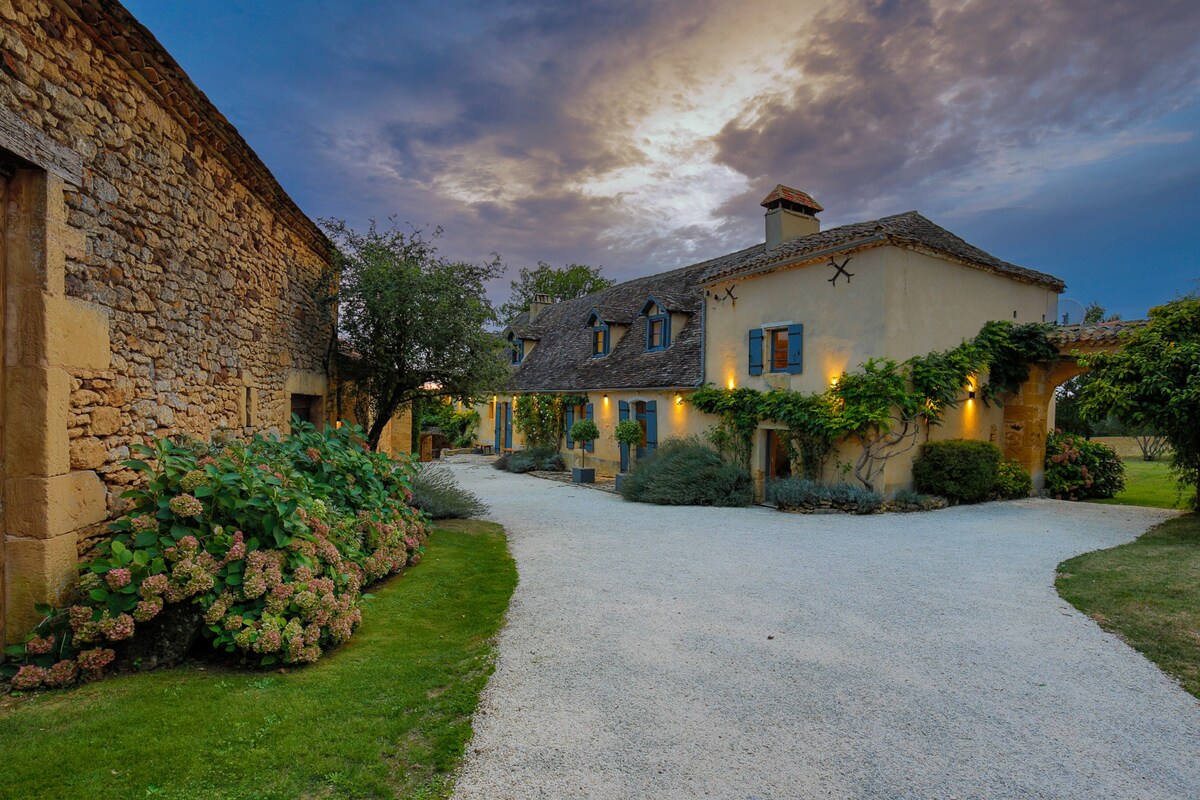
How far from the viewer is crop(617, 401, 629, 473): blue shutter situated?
57.0 feet

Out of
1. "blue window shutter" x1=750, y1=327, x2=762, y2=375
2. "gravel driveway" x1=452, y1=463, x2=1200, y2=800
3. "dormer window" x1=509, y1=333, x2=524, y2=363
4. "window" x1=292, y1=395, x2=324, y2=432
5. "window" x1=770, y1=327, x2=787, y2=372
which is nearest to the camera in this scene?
"gravel driveway" x1=452, y1=463, x2=1200, y2=800

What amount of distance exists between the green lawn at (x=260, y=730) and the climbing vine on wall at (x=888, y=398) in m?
9.41

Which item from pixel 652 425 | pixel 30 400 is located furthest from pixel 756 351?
pixel 30 400

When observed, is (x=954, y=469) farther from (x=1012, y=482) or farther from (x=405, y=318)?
(x=405, y=318)

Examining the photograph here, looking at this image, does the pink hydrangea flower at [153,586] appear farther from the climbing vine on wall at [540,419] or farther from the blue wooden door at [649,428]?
the climbing vine on wall at [540,419]

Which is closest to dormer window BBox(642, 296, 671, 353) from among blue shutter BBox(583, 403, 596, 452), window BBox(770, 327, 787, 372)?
blue shutter BBox(583, 403, 596, 452)

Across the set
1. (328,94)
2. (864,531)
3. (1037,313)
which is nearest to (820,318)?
(864,531)

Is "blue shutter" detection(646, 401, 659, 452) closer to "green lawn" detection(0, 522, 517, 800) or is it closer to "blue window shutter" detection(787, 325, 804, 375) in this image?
"blue window shutter" detection(787, 325, 804, 375)

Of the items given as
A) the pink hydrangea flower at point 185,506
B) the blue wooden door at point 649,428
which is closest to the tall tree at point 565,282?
the blue wooden door at point 649,428

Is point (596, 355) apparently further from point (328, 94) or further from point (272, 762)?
point (272, 762)

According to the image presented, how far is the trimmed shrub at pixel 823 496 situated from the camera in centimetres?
1114

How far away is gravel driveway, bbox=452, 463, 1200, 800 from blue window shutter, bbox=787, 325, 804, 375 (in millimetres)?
5614

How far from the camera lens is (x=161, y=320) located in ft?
16.6

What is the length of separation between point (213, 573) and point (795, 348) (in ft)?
37.8
